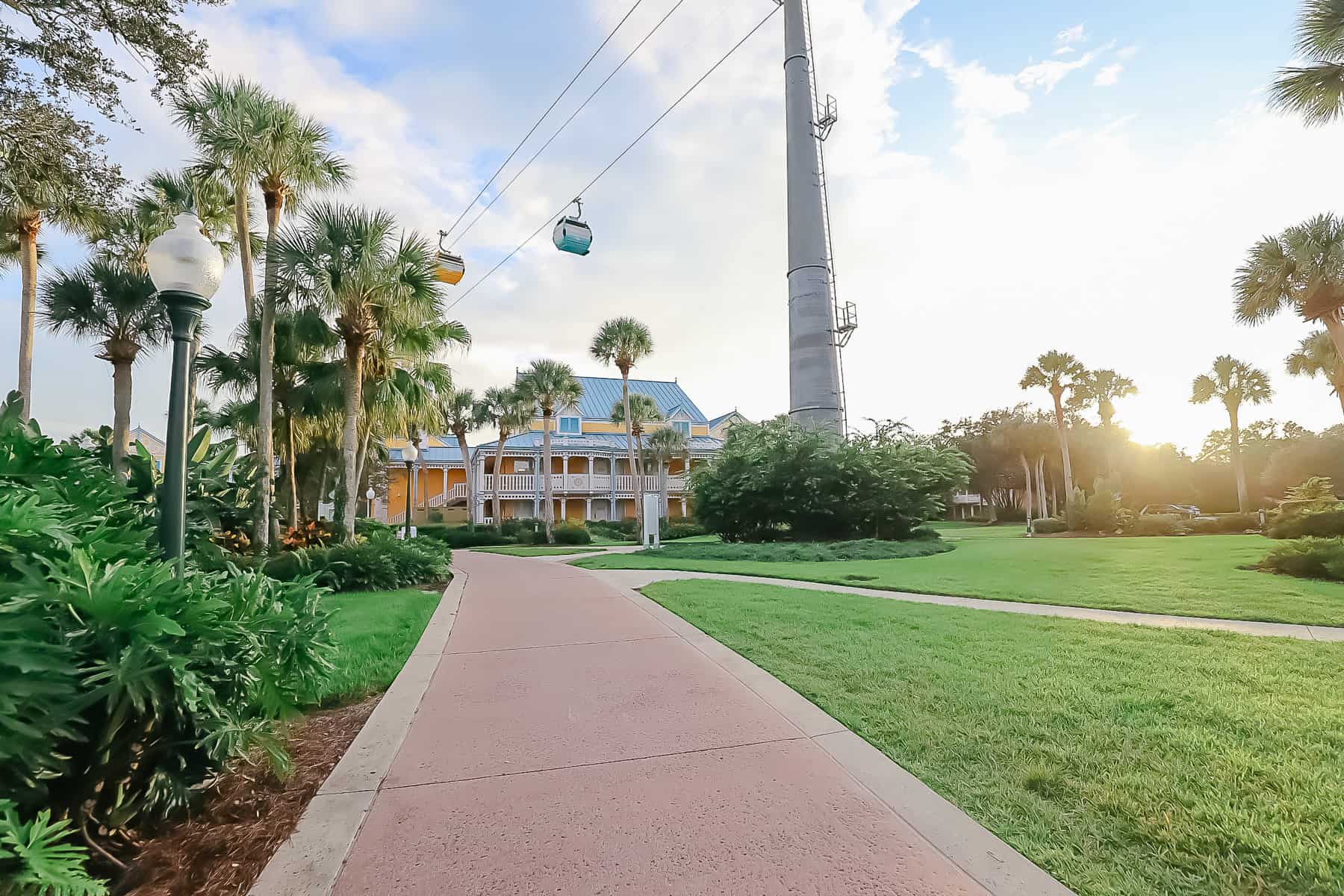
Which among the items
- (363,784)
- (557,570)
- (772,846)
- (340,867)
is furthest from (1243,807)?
(557,570)

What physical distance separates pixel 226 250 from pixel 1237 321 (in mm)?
26540

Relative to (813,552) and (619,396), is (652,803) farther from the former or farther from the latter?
(619,396)

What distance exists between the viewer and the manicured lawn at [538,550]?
79.4 ft

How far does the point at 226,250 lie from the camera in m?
15.3

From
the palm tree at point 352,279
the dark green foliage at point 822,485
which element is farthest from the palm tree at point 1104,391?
the palm tree at point 352,279

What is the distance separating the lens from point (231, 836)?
9.37 ft

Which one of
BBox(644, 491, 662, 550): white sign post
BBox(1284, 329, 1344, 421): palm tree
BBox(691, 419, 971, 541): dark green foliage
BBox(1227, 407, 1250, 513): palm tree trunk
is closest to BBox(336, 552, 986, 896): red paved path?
BBox(691, 419, 971, 541): dark green foliage

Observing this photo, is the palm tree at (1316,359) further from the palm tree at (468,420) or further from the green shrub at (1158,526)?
the palm tree at (468,420)

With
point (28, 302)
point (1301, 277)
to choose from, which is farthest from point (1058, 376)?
point (28, 302)

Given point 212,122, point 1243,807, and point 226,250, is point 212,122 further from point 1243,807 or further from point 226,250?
point 1243,807

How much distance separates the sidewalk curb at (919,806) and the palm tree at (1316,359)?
24.3 meters

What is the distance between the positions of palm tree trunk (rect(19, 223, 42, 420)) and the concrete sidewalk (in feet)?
50.4

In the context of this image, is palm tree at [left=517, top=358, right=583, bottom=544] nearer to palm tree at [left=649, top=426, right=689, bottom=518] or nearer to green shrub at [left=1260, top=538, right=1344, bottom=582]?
palm tree at [left=649, top=426, right=689, bottom=518]

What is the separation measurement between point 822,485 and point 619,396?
98.1ft
